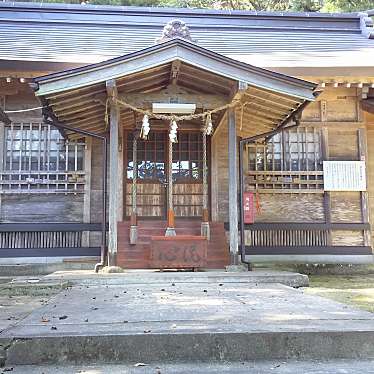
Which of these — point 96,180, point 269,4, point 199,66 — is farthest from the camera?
point 269,4

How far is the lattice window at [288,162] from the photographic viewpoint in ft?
32.3

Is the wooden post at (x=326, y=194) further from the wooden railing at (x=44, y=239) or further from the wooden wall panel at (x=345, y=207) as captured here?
the wooden railing at (x=44, y=239)

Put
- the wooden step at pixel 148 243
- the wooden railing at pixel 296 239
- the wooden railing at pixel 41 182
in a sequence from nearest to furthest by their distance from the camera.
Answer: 1. the wooden step at pixel 148 243
2. the wooden railing at pixel 41 182
3. the wooden railing at pixel 296 239

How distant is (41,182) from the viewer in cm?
936

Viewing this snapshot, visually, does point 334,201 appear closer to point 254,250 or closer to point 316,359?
point 254,250

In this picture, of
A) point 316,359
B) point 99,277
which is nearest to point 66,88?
point 99,277

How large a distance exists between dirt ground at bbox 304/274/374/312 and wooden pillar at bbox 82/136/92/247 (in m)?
4.56

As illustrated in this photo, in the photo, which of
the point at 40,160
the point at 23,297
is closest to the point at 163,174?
the point at 40,160

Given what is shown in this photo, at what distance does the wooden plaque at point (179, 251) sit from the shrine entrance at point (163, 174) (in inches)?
94.4

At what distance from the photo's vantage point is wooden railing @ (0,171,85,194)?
9.27m

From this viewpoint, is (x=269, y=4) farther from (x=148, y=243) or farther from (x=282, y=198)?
(x=148, y=243)

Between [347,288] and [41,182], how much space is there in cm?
622

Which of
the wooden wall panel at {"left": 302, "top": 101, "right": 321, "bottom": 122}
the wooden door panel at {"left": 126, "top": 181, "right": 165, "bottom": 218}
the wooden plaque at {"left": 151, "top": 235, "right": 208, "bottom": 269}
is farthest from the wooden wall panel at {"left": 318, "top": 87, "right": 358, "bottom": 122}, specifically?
the wooden plaque at {"left": 151, "top": 235, "right": 208, "bottom": 269}

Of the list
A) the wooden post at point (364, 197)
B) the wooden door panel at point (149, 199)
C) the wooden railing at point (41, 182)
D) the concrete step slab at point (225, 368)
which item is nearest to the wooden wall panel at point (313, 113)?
the wooden post at point (364, 197)
